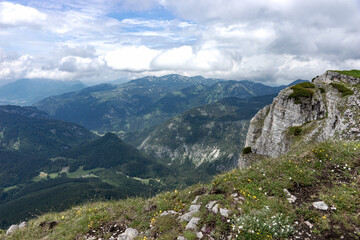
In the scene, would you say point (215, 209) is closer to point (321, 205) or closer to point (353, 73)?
point (321, 205)

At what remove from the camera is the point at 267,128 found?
51.7 meters

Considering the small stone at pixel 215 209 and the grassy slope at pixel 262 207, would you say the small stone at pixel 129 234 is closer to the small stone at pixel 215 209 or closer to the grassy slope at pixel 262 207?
the grassy slope at pixel 262 207

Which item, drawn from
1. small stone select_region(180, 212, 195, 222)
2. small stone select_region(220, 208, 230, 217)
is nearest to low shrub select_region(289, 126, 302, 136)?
small stone select_region(220, 208, 230, 217)

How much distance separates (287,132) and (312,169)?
117 feet

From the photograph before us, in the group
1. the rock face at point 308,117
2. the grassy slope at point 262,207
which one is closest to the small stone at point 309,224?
the grassy slope at point 262,207

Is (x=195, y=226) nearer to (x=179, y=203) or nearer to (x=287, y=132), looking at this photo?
(x=179, y=203)

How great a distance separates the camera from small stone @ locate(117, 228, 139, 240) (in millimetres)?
10469

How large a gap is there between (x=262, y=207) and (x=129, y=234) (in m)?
7.56

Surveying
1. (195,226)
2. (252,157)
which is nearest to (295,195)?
(195,226)

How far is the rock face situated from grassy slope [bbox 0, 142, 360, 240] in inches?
753

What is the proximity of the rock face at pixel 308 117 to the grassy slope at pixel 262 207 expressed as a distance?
1913 centimetres

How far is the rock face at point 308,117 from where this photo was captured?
96.1ft

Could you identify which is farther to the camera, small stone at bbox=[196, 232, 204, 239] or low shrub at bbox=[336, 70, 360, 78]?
low shrub at bbox=[336, 70, 360, 78]

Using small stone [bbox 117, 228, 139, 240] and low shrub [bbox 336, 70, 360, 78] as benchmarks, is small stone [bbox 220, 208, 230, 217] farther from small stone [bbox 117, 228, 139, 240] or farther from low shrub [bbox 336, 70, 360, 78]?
Result: low shrub [bbox 336, 70, 360, 78]
